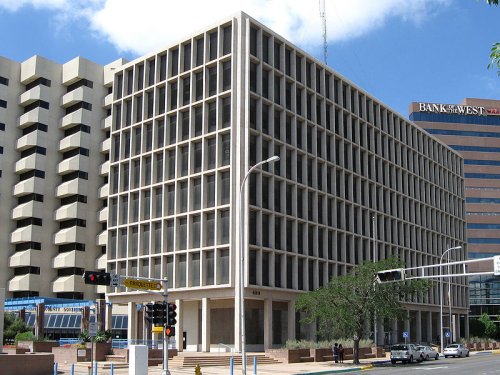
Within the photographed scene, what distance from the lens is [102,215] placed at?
82.4 m

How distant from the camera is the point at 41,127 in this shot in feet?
277

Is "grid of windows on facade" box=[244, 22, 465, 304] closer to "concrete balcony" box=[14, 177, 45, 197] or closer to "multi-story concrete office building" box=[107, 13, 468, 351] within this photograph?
"multi-story concrete office building" box=[107, 13, 468, 351]

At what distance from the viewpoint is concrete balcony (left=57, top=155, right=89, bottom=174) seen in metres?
82.4

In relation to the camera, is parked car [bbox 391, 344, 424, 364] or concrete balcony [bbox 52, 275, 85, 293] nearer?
parked car [bbox 391, 344, 424, 364]

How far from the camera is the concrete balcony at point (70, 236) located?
80.1 metres

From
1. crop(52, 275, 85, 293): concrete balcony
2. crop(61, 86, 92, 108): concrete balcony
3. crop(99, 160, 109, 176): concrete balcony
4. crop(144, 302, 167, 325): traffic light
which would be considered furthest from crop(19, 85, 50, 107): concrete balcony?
crop(144, 302, 167, 325): traffic light

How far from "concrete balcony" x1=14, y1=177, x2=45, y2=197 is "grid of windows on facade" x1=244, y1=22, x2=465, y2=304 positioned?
112ft

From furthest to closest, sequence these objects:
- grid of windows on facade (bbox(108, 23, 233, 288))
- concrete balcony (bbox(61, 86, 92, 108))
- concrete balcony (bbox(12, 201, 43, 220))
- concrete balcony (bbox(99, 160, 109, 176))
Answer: concrete balcony (bbox(61, 86, 92, 108)) < concrete balcony (bbox(99, 160, 109, 176)) < concrete balcony (bbox(12, 201, 43, 220)) < grid of windows on facade (bbox(108, 23, 233, 288))

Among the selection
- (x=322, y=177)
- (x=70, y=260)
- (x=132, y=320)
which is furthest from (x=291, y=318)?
(x=70, y=260)

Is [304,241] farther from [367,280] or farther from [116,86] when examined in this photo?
[116,86]

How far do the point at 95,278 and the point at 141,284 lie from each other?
3.83m

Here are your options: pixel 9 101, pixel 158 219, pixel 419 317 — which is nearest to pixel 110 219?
pixel 158 219

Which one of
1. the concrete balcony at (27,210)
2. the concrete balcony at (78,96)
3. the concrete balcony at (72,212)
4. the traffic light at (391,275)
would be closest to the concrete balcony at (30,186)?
the concrete balcony at (27,210)

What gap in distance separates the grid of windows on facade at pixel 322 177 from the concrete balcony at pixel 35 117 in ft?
113
